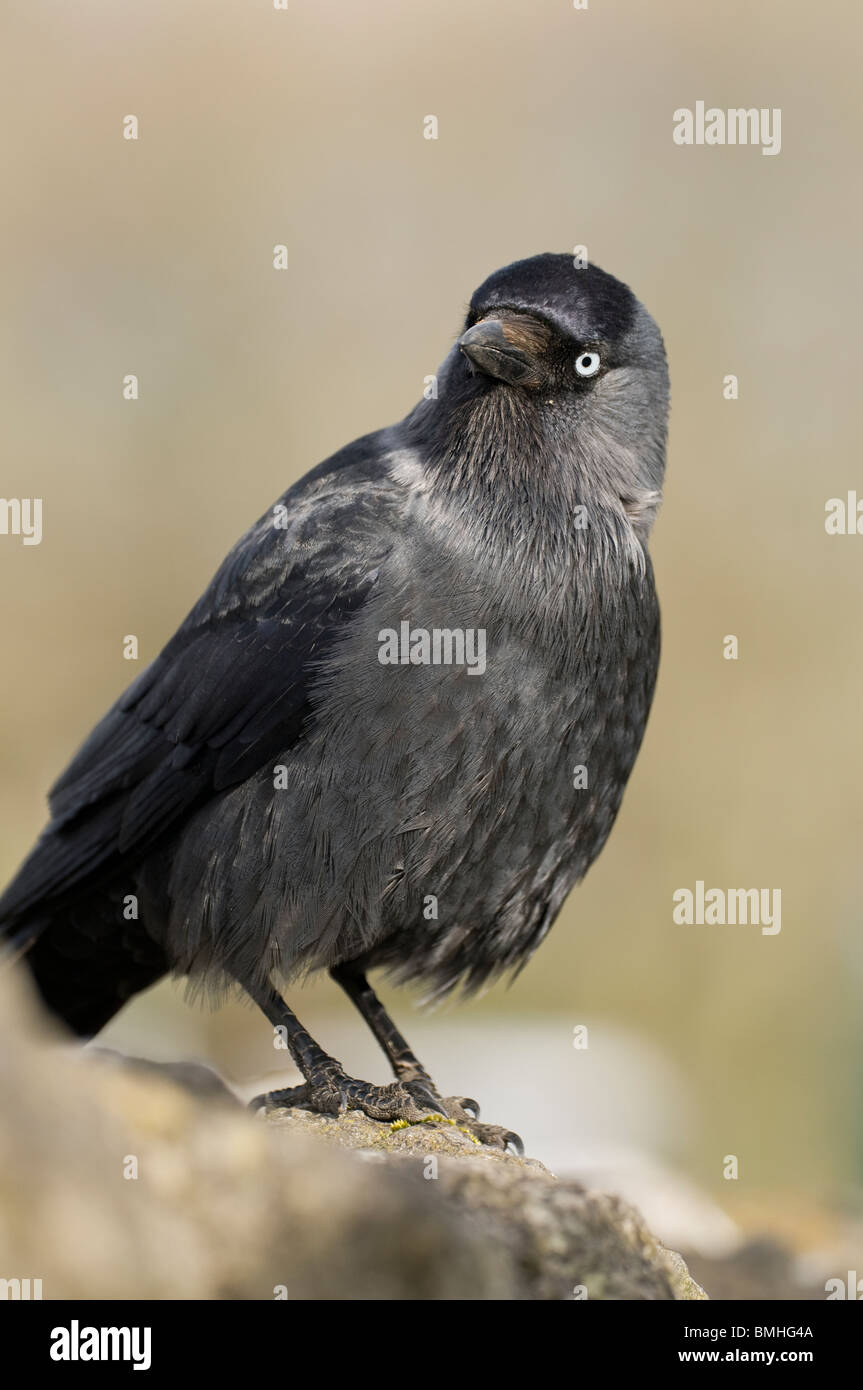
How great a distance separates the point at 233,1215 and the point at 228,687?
2.66 metres

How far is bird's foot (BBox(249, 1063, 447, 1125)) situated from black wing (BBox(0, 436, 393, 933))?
42.5 inches

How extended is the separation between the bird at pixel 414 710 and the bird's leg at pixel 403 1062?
2 centimetres

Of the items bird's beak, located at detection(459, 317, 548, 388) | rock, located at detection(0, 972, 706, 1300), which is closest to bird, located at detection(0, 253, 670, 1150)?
bird's beak, located at detection(459, 317, 548, 388)

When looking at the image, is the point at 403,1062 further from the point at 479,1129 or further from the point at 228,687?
the point at 228,687

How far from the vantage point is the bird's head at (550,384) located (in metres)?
5.24

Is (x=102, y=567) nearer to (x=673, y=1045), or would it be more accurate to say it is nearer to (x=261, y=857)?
(x=673, y=1045)

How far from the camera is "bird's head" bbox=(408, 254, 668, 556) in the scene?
206 inches

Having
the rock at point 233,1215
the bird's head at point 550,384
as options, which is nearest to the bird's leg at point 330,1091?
the rock at point 233,1215

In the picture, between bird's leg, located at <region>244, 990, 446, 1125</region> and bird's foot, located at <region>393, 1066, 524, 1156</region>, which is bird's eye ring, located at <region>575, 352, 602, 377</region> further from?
bird's foot, located at <region>393, 1066, 524, 1156</region>

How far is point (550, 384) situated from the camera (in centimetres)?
538

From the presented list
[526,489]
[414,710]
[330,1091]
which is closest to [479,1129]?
[330,1091]

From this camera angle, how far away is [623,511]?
5582 mm

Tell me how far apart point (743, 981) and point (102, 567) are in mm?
5558

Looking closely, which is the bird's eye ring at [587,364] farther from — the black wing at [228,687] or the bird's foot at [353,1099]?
the bird's foot at [353,1099]
